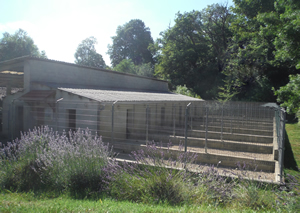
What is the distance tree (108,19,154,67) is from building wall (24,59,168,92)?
1523 inches

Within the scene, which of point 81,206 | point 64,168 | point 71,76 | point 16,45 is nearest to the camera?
point 81,206

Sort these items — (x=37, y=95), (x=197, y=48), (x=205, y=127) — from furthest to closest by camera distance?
(x=197, y=48) < (x=37, y=95) < (x=205, y=127)

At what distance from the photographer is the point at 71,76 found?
1473 cm

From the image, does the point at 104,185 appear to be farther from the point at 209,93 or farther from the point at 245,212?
the point at 209,93

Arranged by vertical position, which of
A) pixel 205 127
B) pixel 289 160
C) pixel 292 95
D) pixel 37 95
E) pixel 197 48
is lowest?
pixel 289 160

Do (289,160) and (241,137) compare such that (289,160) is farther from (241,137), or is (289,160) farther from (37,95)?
(37,95)

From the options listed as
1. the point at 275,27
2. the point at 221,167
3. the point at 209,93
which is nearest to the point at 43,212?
the point at 221,167

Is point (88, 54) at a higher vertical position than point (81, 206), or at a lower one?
higher

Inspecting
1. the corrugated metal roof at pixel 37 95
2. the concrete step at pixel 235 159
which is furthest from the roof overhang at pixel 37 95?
the concrete step at pixel 235 159

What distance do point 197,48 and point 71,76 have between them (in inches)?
1091

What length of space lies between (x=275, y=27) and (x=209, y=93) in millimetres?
22270

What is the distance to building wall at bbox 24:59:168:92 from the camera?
12750mm

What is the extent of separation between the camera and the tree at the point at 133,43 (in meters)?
58.7

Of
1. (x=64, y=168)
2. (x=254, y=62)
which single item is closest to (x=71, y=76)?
(x=64, y=168)
